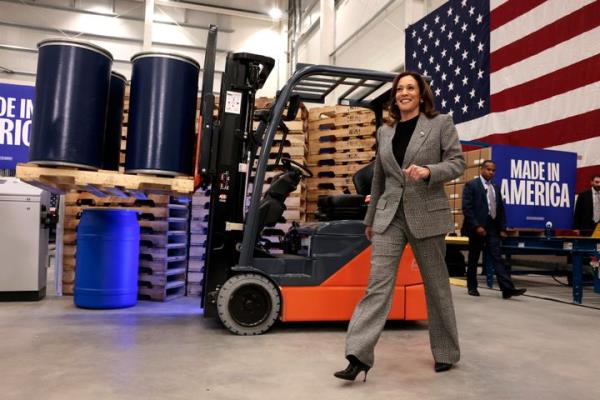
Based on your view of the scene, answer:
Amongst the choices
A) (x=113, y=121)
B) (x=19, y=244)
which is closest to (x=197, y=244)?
(x=19, y=244)

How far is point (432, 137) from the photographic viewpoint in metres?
3.03

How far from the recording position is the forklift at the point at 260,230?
13.7 ft

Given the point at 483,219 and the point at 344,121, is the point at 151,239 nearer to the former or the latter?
the point at 344,121

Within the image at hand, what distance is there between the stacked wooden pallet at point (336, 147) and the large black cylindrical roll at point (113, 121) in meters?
3.42

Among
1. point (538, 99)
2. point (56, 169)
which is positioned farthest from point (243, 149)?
point (538, 99)

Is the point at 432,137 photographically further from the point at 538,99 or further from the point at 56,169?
the point at 538,99

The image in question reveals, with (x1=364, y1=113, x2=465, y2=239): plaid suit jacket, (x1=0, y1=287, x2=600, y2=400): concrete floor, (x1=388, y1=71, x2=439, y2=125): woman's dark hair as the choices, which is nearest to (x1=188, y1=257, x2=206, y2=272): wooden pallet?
(x1=0, y1=287, x2=600, y2=400): concrete floor

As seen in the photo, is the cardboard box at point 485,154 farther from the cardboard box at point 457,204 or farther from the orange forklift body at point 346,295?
the orange forklift body at point 346,295

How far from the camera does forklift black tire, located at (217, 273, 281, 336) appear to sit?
404 centimetres

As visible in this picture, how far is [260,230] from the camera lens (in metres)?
4.43

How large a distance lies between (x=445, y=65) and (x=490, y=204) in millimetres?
5365

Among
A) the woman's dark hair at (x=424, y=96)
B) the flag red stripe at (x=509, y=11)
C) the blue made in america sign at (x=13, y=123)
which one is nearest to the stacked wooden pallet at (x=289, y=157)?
the blue made in america sign at (x=13, y=123)

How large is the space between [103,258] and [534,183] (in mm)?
6783

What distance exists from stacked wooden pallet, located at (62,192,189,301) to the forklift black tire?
2.10m
